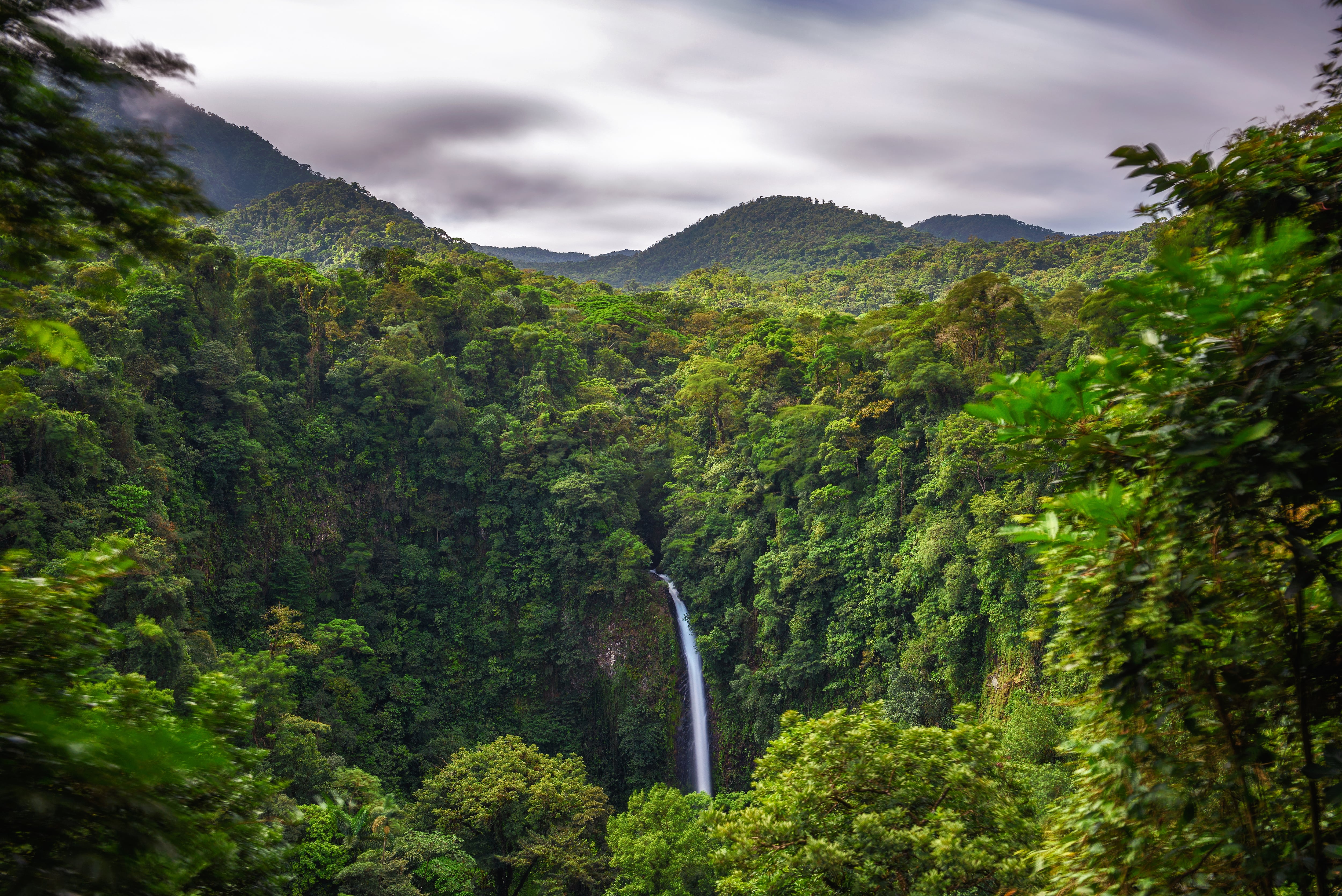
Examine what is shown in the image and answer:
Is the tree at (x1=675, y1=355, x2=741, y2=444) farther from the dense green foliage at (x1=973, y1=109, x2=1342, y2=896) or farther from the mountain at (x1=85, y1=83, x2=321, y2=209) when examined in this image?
the mountain at (x1=85, y1=83, x2=321, y2=209)

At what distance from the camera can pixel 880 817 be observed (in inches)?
175

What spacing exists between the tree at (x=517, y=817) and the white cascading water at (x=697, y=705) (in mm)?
4268

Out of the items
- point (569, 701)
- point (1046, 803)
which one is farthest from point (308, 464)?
point (1046, 803)

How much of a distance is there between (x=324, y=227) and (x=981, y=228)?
67.7 meters

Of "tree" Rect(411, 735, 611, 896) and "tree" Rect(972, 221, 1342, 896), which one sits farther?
"tree" Rect(411, 735, 611, 896)

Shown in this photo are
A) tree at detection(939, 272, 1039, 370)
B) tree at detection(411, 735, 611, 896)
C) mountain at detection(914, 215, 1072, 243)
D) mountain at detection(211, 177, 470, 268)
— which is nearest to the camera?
tree at detection(411, 735, 611, 896)

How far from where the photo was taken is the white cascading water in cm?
1609

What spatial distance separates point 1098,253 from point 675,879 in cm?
3002

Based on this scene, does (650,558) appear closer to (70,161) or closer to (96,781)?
(70,161)

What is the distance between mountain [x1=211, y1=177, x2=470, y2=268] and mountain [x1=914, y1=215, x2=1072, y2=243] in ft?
175

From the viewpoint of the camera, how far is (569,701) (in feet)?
58.9

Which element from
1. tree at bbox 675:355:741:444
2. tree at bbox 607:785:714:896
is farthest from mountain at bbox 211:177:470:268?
tree at bbox 607:785:714:896

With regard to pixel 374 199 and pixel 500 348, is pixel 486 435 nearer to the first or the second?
pixel 500 348

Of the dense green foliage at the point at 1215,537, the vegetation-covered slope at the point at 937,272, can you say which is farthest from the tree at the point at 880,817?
the vegetation-covered slope at the point at 937,272
